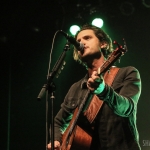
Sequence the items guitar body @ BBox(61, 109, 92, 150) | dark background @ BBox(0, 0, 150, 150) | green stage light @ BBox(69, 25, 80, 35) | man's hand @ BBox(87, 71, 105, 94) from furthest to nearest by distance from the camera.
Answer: green stage light @ BBox(69, 25, 80, 35)
dark background @ BBox(0, 0, 150, 150)
guitar body @ BBox(61, 109, 92, 150)
man's hand @ BBox(87, 71, 105, 94)

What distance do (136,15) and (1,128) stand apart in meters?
3.19

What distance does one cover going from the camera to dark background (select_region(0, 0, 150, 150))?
15.4ft

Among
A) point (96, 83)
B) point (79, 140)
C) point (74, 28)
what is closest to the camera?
point (96, 83)

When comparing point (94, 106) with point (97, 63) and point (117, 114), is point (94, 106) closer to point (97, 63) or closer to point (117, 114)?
point (117, 114)

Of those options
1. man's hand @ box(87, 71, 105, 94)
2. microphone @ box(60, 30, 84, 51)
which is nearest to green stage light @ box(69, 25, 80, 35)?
microphone @ box(60, 30, 84, 51)

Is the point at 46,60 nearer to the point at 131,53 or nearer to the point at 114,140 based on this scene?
the point at 131,53

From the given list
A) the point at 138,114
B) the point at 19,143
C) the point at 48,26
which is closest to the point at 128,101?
the point at 138,114

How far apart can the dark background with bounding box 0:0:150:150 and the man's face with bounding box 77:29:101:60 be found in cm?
179

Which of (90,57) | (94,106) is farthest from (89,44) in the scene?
(94,106)

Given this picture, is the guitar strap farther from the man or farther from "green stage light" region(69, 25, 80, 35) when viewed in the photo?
"green stage light" region(69, 25, 80, 35)

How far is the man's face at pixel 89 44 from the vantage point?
9.54ft

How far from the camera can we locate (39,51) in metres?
5.18

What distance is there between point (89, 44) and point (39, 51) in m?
2.38

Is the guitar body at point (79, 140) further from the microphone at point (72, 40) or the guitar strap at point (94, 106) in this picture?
the microphone at point (72, 40)
